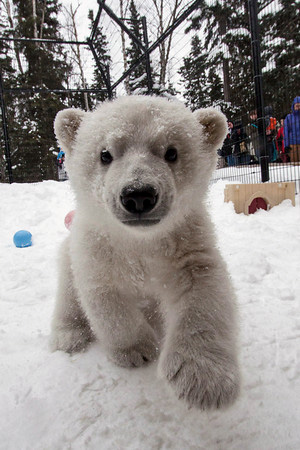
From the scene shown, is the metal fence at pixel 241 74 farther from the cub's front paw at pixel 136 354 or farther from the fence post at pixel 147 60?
the cub's front paw at pixel 136 354

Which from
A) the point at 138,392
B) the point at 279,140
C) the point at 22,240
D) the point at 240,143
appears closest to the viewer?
the point at 138,392

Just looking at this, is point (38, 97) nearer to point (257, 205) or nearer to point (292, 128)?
point (292, 128)

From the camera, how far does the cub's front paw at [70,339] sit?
1818 millimetres

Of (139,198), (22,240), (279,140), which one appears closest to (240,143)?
(279,140)

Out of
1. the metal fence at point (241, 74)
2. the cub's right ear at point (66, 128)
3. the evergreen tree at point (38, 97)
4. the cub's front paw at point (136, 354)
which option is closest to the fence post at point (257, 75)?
the metal fence at point (241, 74)

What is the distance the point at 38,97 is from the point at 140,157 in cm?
1276

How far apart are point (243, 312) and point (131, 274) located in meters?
0.90

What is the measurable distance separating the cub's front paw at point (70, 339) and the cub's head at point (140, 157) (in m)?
0.72

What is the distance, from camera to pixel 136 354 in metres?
1.64

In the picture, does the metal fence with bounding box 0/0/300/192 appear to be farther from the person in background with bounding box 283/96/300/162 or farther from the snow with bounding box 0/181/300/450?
the snow with bounding box 0/181/300/450

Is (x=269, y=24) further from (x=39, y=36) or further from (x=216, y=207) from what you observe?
(x=39, y=36)

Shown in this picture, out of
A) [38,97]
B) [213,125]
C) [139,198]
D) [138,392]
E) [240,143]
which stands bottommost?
[138,392]

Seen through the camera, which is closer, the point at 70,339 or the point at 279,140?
the point at 70,339

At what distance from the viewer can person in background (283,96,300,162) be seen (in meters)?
7.04
